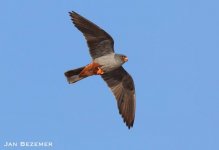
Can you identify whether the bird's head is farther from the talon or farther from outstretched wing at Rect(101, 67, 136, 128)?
outstretched wing at Rect(101, 67, 136, 128)

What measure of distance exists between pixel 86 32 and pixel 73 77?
1.45 m

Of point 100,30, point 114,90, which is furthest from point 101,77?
point 100,30

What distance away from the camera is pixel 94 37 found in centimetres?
1809

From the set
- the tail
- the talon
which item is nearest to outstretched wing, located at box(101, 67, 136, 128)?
the talon

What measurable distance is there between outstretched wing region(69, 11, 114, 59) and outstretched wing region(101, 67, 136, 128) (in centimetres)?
149

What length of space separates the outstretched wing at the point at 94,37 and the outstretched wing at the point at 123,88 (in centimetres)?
149

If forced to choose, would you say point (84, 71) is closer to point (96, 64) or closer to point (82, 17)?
point (96, 64)

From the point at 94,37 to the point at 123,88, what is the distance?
2498mm

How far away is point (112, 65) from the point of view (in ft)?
59.9

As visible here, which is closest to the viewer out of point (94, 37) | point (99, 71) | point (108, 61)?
point (94, 37)

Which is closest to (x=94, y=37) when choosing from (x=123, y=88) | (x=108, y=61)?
(x=108, y=61)

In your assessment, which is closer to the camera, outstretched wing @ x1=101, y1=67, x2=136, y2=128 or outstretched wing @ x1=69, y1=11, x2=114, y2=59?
outstretched wing @ x1=69, y1=11, x2=114, y2=59

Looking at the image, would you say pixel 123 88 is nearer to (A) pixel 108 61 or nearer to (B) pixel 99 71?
(B) pixel 99 71

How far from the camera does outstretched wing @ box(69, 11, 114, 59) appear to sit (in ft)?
Answer: 58.4
